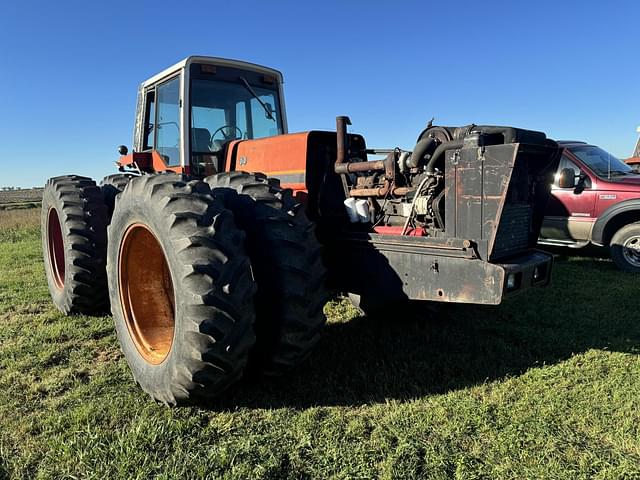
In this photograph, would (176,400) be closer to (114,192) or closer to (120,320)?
(120,320)

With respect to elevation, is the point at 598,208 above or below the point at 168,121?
below

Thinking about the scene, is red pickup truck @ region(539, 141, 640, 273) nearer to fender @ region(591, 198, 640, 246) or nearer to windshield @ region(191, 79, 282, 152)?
fender @ region(591, 198, 640, 246)

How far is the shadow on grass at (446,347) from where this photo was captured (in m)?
3.10

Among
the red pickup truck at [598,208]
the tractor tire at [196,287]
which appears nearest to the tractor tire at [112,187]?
the tractor tire at [196,287]

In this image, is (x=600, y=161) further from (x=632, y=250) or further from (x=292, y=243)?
(x=292, y=243)

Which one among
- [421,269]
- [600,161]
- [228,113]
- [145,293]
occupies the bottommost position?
[145,293]

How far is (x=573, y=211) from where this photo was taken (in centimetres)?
750

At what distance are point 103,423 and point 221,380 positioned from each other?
2.39 ft

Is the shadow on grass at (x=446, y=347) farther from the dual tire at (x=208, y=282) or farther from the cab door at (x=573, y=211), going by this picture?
the cab door at (x=573, y=211)

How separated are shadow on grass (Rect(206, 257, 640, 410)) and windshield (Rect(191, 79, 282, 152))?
2222mm

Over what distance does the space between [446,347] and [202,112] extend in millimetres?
3151

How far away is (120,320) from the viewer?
3377 mm

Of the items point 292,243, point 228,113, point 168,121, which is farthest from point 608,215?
point 168,121

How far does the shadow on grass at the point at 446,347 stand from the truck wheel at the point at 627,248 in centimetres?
155
